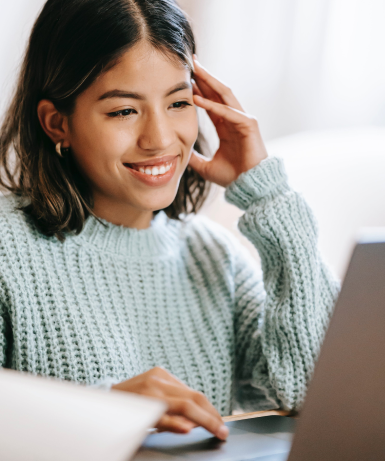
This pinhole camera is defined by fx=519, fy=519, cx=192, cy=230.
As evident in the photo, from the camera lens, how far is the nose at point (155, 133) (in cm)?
96

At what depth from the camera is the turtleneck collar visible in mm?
1084

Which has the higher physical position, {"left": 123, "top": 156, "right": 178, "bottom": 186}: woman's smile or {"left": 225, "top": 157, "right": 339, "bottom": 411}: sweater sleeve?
{"left": 123, "top": 156, "right": 178, "bottom": 186}: woman's smile

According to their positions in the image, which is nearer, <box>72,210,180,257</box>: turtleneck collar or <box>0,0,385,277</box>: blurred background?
<box>72,210,180,257</box>: turtleneck collar

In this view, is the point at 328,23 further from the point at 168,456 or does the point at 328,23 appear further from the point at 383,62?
the point at 168,456

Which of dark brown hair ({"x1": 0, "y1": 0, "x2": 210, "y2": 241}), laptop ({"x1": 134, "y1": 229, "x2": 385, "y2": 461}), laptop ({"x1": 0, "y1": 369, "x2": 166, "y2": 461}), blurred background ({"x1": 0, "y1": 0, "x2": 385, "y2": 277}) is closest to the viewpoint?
laptop ({"x1": 0, "y1": 369, "x2": 166, "y2": 461})

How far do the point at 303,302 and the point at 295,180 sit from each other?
1.44ft

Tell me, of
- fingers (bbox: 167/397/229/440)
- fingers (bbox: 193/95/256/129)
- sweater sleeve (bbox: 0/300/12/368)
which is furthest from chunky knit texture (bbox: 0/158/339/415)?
fingers (bbox: 167/397/229/440)

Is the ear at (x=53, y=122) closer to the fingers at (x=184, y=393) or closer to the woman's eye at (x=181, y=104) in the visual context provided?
the woman's eye at (x=181, y=104)

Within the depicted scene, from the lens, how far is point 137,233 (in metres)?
1.14

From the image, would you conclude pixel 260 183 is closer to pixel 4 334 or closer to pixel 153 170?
pixel 153 170

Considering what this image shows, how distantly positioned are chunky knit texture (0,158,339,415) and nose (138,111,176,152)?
214 millimetres

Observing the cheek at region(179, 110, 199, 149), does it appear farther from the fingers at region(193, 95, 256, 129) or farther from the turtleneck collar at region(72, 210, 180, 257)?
the turtleneck collar at region(72, 210, 180, 257)

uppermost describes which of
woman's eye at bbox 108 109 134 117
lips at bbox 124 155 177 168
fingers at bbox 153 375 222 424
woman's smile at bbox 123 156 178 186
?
woman's eye at bbox 108 109 134 117

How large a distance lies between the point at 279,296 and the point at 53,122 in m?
0.58
